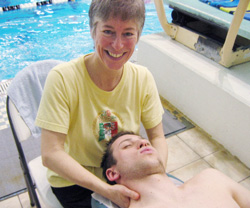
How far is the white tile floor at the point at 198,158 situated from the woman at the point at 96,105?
92cm

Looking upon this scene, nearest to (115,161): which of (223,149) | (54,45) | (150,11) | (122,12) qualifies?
(122,12)

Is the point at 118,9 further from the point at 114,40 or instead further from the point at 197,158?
the point at 197,158

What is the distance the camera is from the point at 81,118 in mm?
1125

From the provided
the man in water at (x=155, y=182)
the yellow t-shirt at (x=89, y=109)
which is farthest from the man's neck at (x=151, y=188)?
the yellow t-shirt at (x=89, y=109)

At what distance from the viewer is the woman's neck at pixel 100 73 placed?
1138 millimetres

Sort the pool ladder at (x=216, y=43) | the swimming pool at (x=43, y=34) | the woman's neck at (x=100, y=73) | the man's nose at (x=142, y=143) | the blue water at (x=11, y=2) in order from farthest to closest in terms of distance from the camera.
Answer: the blue water at (x=11, y=2) → the swimming pool at (x=43, y=34) → the pool ladder at (x=216, y=43) → the man's nose at (x=142, y=143) → the woman's neck at (x=100, y=73)

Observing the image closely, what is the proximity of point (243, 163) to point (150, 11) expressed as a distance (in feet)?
19.8

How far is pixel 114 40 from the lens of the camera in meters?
1.00

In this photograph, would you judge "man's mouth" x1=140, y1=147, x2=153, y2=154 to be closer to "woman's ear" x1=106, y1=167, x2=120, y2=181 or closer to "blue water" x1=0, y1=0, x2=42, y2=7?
"woman's ear" x1=106, y1=167, x2=120, y2=181

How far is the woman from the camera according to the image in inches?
39.2

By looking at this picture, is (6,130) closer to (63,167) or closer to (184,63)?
(63,167)

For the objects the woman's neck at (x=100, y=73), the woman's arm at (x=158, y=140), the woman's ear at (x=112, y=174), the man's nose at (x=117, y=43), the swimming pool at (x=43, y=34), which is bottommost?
the swimming pool at (x=43, y=34)

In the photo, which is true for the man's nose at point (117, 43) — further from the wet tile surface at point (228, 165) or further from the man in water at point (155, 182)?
the wet tile surface at point (228, 165)

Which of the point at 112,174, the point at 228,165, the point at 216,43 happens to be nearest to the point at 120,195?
the point at 112,174
